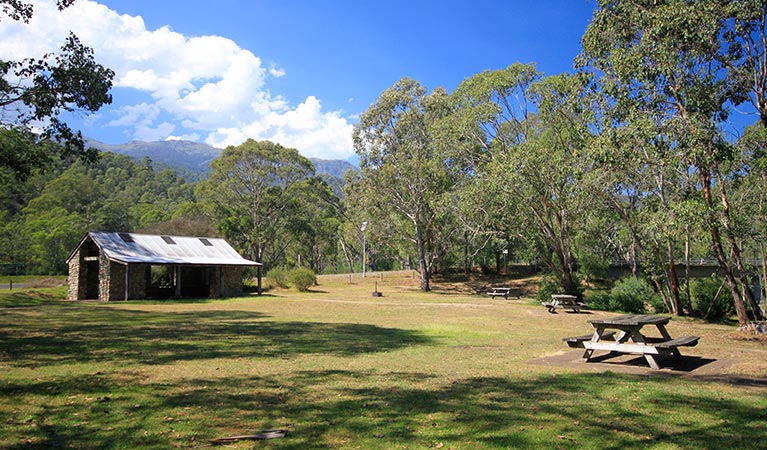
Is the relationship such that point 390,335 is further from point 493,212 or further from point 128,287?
point 128,287

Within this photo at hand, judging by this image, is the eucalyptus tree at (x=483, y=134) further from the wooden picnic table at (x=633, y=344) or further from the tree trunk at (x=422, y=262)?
the wooden picnic table at (x=633, y=344)

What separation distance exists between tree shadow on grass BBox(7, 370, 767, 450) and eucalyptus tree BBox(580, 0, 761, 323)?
819 centimetres

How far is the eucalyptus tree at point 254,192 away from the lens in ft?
162

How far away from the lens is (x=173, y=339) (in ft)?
37.9

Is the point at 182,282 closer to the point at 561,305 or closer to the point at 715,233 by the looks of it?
the point at 561,305

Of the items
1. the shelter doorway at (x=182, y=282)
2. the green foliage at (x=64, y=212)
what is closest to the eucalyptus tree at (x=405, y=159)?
the shelter doorway at (x=182, y=282)

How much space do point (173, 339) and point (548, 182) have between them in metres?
19.1

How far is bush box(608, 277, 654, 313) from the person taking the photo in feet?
74.4

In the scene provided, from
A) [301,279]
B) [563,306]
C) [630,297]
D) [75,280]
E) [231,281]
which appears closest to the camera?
[563,306]

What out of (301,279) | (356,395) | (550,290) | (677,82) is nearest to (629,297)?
(550,290)

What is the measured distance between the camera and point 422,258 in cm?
3800

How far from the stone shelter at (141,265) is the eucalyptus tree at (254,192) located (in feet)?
49.9

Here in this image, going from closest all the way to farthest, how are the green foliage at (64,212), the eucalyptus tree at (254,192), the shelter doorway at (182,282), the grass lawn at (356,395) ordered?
the grass lawn at (356,395)
the shelter doorway at (182,282)
the eucalyptus tree at (254,192)
the green foliage at (64,212)

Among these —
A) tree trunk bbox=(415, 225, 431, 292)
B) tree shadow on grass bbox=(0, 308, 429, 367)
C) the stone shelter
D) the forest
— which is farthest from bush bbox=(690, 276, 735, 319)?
the stone shelter
